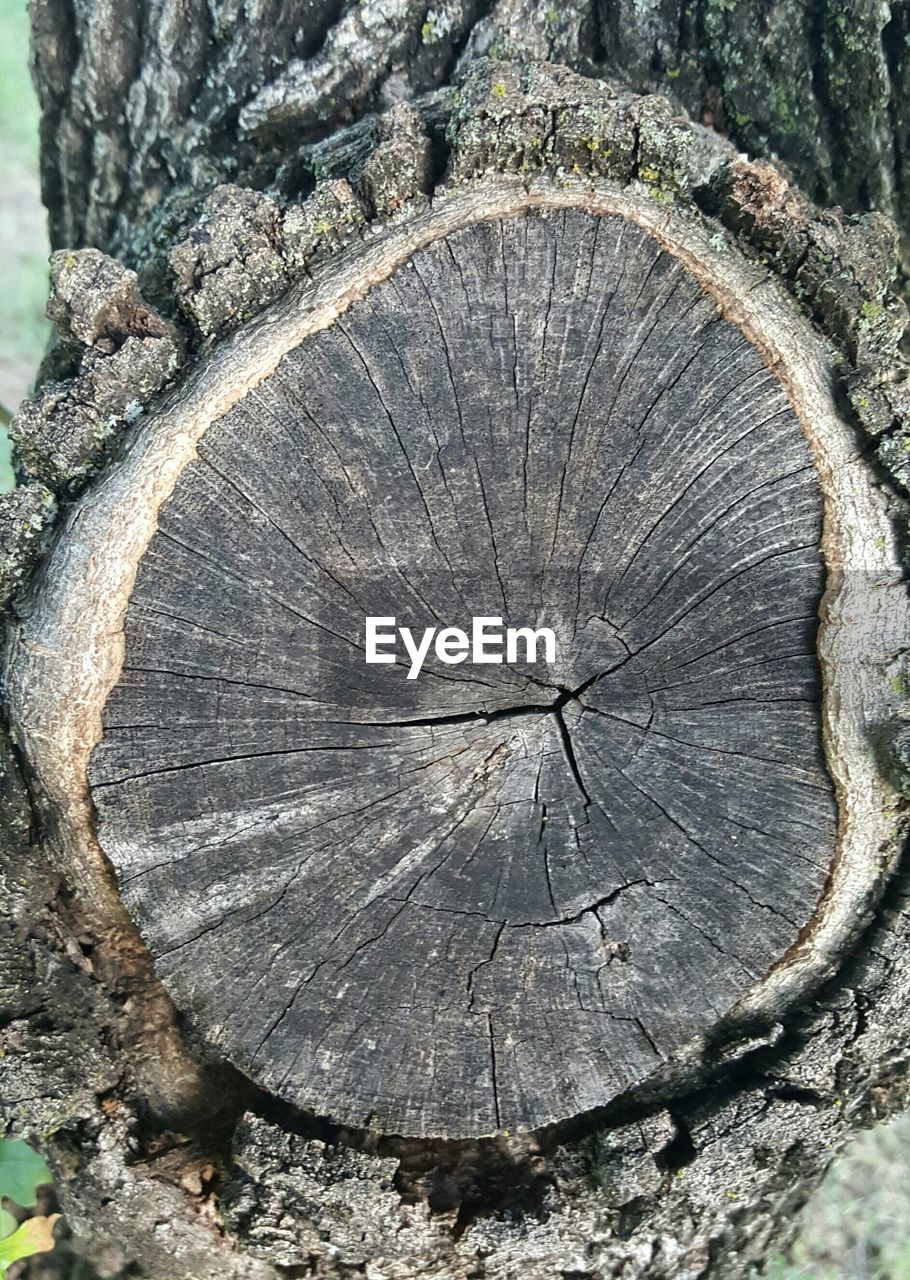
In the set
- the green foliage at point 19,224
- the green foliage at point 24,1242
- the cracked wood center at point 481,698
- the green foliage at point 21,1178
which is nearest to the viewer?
the cracked wood center at point 481,698

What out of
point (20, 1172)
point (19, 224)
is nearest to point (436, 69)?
point (20, 1172)

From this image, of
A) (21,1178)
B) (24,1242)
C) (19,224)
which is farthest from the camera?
(19,224)

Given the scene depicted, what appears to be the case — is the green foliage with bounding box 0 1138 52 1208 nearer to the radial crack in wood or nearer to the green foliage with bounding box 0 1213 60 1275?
the green foliage with bounding box 0 1213 60 1275

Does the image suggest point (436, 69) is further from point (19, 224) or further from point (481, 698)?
point (19, 224)

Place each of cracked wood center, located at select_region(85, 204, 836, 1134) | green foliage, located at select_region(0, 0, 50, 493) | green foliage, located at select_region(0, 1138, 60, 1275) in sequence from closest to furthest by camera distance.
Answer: cracked wood center, located at select_region(85, 204, 836, 1134), green foliage, located at select_region(0, 1138, 60, 1275), green foliage, located at select_region(0, 0, 50, 493)

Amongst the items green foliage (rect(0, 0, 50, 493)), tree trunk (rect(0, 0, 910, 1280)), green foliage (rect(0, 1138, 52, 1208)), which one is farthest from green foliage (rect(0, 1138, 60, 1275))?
green foliage (rect(0, 0, 50, 493))

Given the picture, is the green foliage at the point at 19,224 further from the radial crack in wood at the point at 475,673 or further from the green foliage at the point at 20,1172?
the green foliage at the point at 20,1172

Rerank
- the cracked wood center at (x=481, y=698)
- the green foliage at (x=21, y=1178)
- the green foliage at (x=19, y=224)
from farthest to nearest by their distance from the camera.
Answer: the green foliage at (x=19, y=224), the green foliage at (x=21, y=1178), the cracked wood center at (x=481, y=698)

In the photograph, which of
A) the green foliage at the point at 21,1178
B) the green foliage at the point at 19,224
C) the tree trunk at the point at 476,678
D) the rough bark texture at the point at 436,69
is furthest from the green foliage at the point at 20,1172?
the green foliage at the point at 19,224
